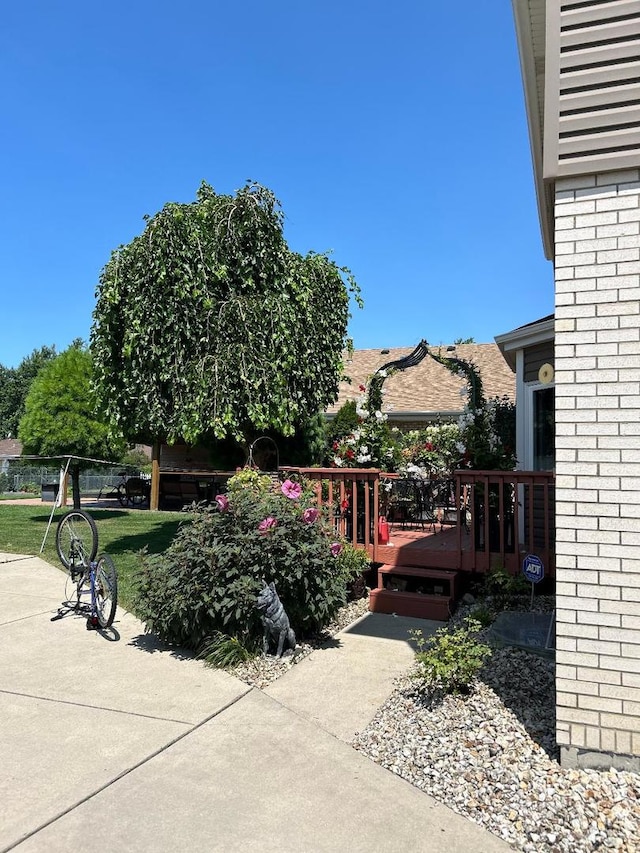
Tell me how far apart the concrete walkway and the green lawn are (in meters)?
2.27

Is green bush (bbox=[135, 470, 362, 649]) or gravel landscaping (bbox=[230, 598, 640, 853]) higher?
green bush (bbox=[135, 470, 362, 649])

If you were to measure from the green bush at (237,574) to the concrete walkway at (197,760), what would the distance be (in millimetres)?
326

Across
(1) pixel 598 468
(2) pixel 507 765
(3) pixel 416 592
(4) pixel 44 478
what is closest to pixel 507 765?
(2) pixel 507 765

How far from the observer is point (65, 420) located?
47.3 ft

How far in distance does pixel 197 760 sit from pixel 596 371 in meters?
2.74

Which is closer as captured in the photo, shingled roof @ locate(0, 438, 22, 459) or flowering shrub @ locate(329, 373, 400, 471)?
flowering shrub @ locate(329, 373, 400, 471)

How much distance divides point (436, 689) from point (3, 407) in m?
51.3

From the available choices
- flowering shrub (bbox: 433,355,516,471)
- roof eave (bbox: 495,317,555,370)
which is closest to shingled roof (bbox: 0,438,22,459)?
flowering shrub (bbox: 433,355,516,471)

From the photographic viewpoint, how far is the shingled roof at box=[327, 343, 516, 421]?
54.7 ft

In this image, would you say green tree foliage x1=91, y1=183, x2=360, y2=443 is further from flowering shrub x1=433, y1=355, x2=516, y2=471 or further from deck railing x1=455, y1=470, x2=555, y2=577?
deck railing x1=455, y1=470, x2=555, y2=577

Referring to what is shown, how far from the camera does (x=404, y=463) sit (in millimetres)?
8625

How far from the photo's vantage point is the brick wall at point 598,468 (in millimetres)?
2660

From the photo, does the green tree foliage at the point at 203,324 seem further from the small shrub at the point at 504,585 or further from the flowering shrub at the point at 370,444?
the small shrub at the point at 504,585

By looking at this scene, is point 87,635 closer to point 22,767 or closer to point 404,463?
point 22,767
